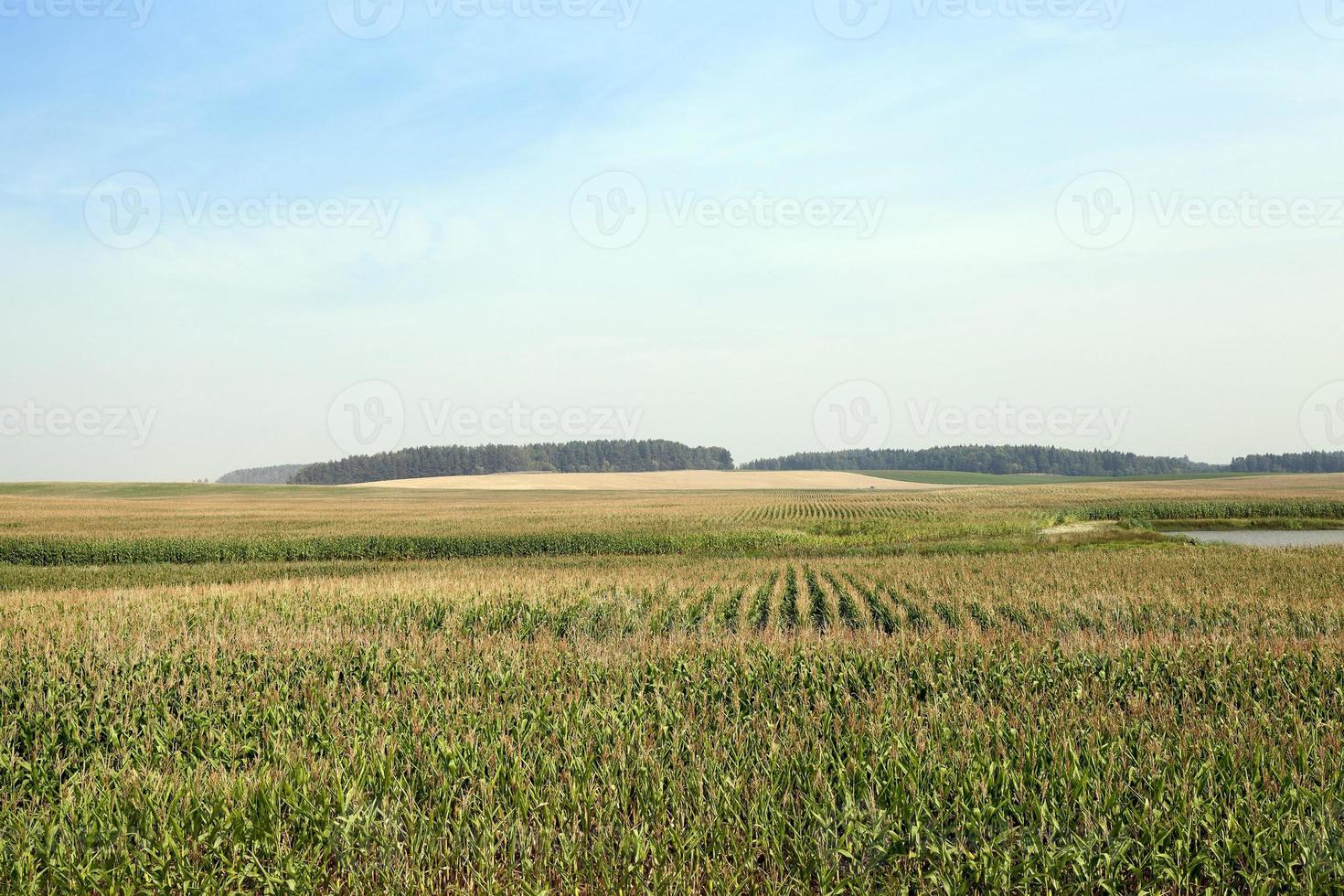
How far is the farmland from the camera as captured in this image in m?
6.29

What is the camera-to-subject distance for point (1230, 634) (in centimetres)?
1517

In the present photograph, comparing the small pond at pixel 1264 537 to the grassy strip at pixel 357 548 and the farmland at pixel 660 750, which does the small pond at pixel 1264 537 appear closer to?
the grassy strip at pixel 357 548

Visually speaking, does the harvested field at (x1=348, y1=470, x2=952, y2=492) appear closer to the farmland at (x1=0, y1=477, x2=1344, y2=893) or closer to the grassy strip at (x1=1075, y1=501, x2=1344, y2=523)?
the grassy strip at (x1=1075, y1=501, x2=1344, y2=523)

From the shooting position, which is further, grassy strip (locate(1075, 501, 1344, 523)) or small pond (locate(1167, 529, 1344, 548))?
grassy strip (locate(1075, 501, 1344, 523))

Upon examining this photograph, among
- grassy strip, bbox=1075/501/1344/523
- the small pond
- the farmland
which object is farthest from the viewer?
grassy strip, bbox=1075/501/1344/523

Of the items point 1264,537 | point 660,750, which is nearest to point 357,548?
point 660,750

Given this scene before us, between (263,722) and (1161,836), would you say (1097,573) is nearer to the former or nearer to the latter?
(1161,836)

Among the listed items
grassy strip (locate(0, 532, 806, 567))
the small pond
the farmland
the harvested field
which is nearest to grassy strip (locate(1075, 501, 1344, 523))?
the small pond

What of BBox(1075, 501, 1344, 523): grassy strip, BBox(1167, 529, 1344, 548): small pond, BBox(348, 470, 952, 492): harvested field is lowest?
BBox(1167, 529, 1344, 548): small pond

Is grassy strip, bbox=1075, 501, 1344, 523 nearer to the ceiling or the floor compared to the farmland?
nearer to the floor

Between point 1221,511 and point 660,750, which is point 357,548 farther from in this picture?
point 1221,511

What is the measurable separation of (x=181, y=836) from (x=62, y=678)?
7403 mm

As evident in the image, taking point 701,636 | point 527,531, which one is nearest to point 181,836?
point 701,636

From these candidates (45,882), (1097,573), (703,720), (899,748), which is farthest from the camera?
(1097,573)
